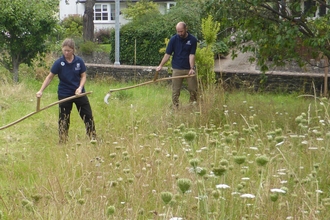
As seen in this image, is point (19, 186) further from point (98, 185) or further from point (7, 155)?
point (7, 155)

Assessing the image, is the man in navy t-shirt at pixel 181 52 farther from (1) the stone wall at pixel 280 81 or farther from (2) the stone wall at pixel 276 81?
(1) the stone wall at pixel 280 81

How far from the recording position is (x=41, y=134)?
29.7ft

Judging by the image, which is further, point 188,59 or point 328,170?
point 188,59

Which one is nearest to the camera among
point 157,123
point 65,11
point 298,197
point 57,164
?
point 298,197

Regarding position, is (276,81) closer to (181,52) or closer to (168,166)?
(181,52)

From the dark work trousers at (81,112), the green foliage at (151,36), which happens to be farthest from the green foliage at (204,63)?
the green foliage at (151,36)

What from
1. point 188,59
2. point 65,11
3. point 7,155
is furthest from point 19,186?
point 65,11

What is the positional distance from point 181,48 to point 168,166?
6035mm

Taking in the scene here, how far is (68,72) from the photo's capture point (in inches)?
324

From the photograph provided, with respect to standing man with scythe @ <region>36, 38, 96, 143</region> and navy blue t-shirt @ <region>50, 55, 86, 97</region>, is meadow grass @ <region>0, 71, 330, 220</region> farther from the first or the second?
navy blue t-shirt @ <region>50, 55, 86, 97</region>

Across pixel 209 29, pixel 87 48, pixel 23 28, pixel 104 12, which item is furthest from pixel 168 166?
pixel 104 12

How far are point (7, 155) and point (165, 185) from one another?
9.37 ft

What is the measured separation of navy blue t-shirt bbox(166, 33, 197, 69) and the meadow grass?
2.74 feet

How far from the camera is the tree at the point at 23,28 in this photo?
591 inches
